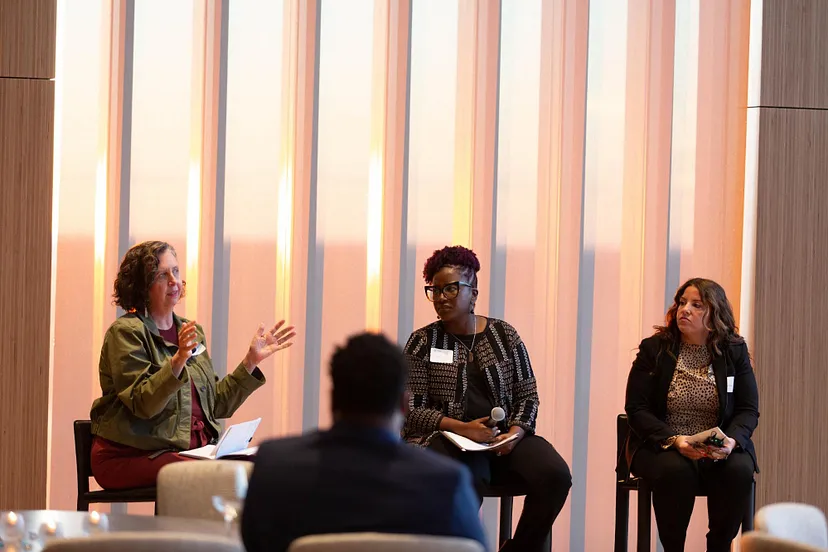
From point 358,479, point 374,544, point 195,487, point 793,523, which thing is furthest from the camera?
point 195,487

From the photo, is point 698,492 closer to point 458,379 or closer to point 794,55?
point 458,379

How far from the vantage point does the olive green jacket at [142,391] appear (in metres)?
3.97

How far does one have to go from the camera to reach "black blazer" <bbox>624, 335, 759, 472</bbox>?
4338 mm

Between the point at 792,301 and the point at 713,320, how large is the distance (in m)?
0.87

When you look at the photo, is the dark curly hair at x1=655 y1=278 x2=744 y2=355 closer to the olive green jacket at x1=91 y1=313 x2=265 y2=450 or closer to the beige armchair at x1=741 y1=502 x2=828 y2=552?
the beige armchair at x1=741 y1=502 x2=828 y2=552

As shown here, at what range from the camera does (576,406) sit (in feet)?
17.3

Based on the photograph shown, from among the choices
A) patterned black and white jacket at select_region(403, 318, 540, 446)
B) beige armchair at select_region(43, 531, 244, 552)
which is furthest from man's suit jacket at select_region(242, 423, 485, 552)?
patterned black and white jacket at select_region(403, 318, 540, 446)

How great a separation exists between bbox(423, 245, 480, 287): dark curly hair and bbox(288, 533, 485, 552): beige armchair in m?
2.65

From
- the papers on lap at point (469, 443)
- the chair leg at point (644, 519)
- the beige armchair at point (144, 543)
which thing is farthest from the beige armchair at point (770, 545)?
the chair leg at point (644, 519)

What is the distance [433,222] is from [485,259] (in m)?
0.32

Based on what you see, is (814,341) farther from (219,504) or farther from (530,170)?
(219,504)

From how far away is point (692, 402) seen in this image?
172 inches

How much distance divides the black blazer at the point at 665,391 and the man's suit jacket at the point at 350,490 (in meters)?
2.47

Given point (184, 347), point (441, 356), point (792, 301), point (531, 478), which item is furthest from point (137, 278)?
point (792, 301)
